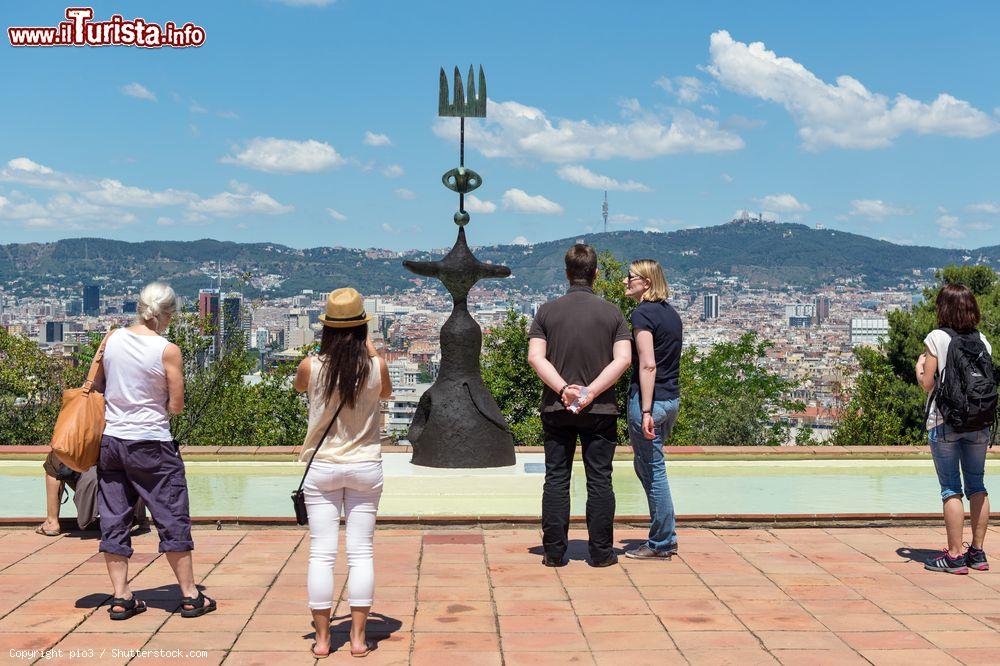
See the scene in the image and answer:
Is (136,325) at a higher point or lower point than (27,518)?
higher

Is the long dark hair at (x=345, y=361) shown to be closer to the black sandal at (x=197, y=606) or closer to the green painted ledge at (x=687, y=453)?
the black sandal at (x=197, y=606)

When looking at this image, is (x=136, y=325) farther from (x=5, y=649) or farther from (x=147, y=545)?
(x=147, y=545)

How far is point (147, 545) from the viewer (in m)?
5.84

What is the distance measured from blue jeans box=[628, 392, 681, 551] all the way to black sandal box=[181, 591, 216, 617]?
217 centimetres

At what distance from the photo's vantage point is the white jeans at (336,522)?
12.9 ft

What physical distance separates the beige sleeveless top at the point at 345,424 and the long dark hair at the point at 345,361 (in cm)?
2

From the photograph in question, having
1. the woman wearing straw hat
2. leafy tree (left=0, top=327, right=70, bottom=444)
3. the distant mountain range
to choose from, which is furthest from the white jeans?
the distant mountain range

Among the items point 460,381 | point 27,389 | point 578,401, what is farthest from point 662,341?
point 27,389

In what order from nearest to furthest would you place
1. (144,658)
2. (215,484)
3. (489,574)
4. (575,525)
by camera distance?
1. (144,658)
2. (489,574)
3. (575,525)
4. (215,484)

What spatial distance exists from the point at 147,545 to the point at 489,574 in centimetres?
193

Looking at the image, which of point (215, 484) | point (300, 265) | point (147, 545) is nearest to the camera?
point (147, 545)

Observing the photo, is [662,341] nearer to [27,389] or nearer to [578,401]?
[578,401]

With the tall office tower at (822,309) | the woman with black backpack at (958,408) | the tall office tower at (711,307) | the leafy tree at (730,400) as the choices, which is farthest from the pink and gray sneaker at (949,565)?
the tall office tower at (822,309)

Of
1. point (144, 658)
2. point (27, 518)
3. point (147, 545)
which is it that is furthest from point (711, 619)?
point (27, 518)
